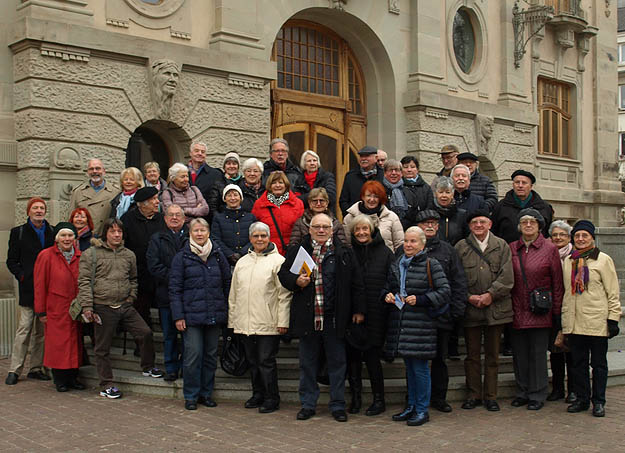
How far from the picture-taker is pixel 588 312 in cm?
761

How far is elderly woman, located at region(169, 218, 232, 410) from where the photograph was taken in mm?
7707

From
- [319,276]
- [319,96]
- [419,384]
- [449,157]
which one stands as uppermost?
[319,96]

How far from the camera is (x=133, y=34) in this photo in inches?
481

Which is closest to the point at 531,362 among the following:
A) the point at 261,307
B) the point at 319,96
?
the point at 261,307

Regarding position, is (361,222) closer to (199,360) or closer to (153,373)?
(199,360)

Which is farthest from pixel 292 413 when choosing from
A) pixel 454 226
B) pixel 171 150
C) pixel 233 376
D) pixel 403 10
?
pixel 403 10

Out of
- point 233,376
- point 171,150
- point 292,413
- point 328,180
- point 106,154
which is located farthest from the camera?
point 171,150

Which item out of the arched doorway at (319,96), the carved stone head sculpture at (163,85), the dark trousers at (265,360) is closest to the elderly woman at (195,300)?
the dark trousers at (265,360)

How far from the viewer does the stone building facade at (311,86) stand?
437 inches

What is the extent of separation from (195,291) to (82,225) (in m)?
2.03

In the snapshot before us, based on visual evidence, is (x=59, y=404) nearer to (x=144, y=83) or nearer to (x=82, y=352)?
A: (x=82, y=352)

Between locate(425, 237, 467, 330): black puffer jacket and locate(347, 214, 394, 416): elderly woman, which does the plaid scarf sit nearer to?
locate(347, 214, 394, 416): elderly woman

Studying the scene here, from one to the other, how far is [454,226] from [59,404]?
462cm

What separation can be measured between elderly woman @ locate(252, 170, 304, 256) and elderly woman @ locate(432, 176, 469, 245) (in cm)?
152
